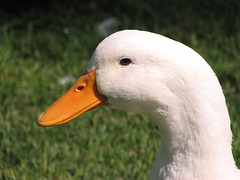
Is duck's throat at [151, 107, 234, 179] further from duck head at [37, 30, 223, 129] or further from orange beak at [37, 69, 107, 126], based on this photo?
orange beak at [37, 69, 107, 126]

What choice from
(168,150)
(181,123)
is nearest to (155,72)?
(181,123)

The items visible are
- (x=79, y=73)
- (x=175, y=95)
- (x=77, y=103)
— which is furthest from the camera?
(x=79, y=73)

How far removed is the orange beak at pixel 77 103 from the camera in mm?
2285

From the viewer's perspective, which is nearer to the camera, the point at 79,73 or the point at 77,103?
the point at 77,103

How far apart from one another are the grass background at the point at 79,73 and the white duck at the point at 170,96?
1220 millimetres

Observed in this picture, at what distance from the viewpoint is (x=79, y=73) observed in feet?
15.5

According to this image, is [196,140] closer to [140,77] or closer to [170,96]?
[170,96]

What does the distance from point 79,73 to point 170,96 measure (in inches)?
106

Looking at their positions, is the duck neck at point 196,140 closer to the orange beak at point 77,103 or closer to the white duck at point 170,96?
the white duck at point 170,96

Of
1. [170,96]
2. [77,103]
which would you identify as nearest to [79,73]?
[77,103]

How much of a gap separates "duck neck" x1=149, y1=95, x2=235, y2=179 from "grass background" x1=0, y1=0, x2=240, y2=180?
1192 millimetres

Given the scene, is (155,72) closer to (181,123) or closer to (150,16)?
(181,123)

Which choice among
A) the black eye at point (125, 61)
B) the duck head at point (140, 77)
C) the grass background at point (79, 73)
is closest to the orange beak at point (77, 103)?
the duck head at point (140, 77)

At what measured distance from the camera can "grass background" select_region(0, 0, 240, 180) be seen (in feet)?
11.6
